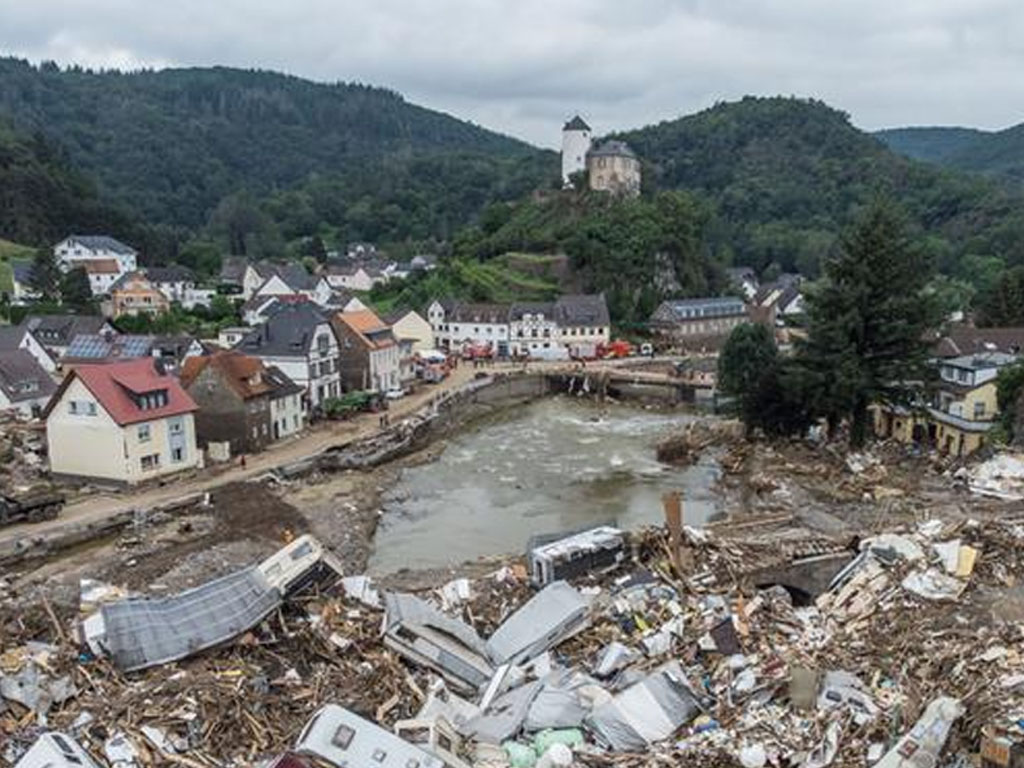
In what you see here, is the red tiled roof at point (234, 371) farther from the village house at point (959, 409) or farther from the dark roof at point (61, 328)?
the village house at point (959, 409)

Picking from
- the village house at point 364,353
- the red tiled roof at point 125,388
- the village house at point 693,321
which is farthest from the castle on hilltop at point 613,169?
the red tiled roof at point 125,388

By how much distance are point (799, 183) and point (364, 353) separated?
Answer: 114 metres

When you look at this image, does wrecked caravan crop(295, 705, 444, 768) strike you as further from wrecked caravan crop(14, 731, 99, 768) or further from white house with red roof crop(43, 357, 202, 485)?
white house with red roof crop(43, 357, 202, 485)

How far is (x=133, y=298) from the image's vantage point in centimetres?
7750

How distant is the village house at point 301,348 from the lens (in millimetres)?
43188

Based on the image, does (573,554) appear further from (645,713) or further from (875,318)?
(875,318)

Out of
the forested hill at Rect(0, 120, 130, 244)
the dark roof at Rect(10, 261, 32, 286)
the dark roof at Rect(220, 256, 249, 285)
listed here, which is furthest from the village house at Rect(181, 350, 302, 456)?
the forested hill at Rect(0, 120, 130, 244)

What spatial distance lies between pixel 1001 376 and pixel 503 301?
163 feet

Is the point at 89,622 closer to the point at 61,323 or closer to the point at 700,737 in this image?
the point at 700,737

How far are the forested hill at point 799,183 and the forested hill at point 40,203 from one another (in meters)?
68.0

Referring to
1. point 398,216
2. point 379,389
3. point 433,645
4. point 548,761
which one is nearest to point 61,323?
point 379,389

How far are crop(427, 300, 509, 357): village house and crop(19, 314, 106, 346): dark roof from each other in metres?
25.3

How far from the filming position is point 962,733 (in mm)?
12969

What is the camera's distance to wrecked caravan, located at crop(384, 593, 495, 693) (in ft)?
51.5
